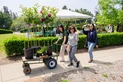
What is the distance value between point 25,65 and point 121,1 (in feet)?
42.9

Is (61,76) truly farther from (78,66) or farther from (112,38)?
(112,38)

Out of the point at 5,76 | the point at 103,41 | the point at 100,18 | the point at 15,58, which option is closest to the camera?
the point at 5,76

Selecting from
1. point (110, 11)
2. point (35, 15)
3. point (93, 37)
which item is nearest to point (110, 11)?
point (110, 11)

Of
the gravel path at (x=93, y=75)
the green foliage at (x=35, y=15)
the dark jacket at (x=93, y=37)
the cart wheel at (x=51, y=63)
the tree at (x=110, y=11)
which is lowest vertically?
the gravel path at (x=93, y=75)

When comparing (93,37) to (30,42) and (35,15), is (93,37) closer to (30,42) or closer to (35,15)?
(35,15)

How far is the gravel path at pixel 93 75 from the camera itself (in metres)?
3.97

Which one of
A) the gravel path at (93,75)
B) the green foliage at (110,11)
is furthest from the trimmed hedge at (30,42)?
the green foliage at (110,11)

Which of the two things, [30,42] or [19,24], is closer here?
[30,42]

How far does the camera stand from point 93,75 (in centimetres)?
426

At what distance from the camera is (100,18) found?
49.9 ft

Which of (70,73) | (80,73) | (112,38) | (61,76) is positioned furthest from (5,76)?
(112,38)

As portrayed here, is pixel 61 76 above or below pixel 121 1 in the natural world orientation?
below

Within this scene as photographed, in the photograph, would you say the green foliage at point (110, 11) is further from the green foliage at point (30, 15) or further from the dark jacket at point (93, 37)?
the green foliage at point (30, 15)

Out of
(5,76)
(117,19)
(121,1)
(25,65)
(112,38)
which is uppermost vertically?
(121,1)
